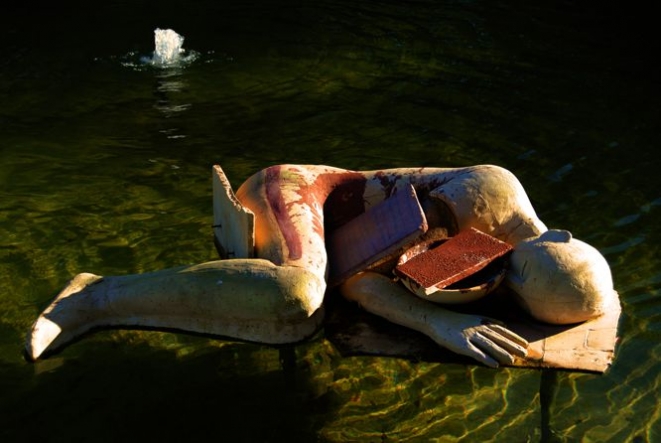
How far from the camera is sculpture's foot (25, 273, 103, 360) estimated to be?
4003mm

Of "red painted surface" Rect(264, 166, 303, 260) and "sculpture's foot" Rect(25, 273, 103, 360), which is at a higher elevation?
"red painted surface" Rect(264, 166, 303, 260)

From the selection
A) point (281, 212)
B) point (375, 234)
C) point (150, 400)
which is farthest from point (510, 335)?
point (150, 400)

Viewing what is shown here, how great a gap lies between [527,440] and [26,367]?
8.73 ft

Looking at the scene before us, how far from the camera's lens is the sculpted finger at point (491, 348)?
3836mm

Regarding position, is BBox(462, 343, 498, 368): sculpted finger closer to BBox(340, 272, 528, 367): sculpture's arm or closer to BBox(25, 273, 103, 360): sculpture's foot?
BBox(340, 272, 528, 367): sculpture's arm

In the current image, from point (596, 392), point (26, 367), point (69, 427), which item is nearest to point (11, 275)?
point (26, 367)

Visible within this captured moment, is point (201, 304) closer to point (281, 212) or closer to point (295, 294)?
point (295, 294)

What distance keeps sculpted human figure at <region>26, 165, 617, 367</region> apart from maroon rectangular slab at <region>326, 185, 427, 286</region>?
0.27ft

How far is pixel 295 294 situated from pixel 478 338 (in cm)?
82

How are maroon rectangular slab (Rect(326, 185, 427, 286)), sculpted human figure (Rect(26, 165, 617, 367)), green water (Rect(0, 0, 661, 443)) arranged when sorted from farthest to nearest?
green water (Rect(0, 0, 661, 443)) → maroon rectangular slab (Rect(326, 185, 427, 286)) → sculpted human figure (Rect(26, 165, 617, 367))

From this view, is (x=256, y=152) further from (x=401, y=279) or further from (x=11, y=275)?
(x=401, y=279)

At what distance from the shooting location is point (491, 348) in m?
3.86

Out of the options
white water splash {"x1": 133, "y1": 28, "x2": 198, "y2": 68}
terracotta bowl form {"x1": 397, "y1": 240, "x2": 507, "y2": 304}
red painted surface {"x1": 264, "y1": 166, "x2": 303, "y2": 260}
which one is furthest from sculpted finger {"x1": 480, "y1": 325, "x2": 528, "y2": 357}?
white water splash {"x1": 133, "y1": 28, "x2": 198, "y2": 68}

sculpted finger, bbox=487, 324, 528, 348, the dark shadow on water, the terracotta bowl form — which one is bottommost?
the dark shadow on water
